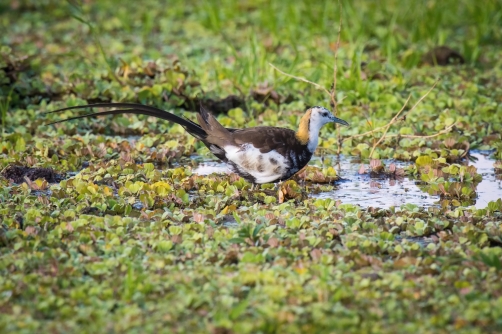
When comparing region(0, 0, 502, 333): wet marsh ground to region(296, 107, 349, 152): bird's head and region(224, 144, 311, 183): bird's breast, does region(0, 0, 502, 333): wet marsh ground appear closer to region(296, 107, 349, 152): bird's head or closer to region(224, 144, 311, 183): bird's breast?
region(224, 144, 311, 183): bird's breast

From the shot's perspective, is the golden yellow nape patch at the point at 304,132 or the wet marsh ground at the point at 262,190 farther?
the golden yellow nape patch at the point at 304,132

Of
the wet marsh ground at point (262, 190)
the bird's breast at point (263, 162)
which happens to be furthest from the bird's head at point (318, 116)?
the wet marsh ground at point (262, 190)

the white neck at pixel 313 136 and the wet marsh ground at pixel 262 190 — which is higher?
the white neck at pixel 313 136

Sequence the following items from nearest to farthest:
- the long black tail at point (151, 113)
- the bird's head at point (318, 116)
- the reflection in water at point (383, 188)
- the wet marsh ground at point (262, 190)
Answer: the wet marsh ground at point (262, 190)
the long black tail at point (151, 113)
the reflection in water at point (383, 188)
the bird's head at point (318, 116)

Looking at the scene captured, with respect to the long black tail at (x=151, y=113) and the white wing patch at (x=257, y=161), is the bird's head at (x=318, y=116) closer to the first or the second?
the white wing patch at (x=257, y=161)

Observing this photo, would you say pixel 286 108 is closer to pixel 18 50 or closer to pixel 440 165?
pixel 440 165

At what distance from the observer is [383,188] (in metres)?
6.55

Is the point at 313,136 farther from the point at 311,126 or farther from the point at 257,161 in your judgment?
the point at 257,161

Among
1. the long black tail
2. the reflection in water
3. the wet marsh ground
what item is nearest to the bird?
the long black tail

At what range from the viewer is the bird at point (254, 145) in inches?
239

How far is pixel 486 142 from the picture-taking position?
760cm

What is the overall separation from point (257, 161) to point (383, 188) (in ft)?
3.66

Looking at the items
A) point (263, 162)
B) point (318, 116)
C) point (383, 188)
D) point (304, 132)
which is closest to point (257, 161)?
point (263, 162)

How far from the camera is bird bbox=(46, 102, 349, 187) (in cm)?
606
